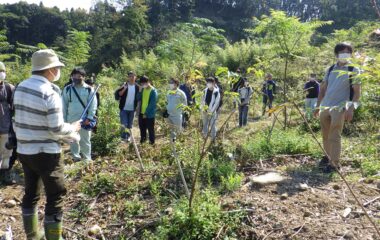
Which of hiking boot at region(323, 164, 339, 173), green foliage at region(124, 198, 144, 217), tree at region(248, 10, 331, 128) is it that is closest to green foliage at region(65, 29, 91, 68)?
tree at region(248, 10, 331, 128)

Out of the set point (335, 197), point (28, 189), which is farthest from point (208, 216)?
point (28, 189)

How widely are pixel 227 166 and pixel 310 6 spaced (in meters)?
65.6

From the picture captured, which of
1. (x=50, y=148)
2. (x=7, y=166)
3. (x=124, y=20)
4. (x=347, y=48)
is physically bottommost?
(x=7, y=166)

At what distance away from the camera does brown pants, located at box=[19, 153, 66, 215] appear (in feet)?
10.3

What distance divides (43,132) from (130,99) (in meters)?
4.74

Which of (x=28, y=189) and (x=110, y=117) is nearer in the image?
(x=28, y=189)

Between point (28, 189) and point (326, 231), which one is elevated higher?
point (28, 189)

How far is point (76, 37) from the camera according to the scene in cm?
1402

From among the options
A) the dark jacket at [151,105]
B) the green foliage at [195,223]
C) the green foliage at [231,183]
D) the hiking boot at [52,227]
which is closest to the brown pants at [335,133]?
the green foliage at [231,183]

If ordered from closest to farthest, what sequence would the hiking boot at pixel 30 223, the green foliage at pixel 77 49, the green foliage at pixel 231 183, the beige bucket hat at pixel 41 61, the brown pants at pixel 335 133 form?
the beige bucket hat at pixel 41 61
the hiking boot at pixel 30 223
the green foliage at pixel 231 183
the brown pants at pixel 335 133
the green foliage at pixel 77 49

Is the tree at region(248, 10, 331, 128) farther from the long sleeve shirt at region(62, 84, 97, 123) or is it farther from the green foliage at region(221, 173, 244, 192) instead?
the long sleeve shirt at region(62, 84, 97, 123)

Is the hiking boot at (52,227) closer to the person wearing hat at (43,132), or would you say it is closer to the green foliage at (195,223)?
the person wearing hat at (43,132)

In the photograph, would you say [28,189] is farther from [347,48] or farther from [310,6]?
[310,6]

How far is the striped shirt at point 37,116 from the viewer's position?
10.0 feet
